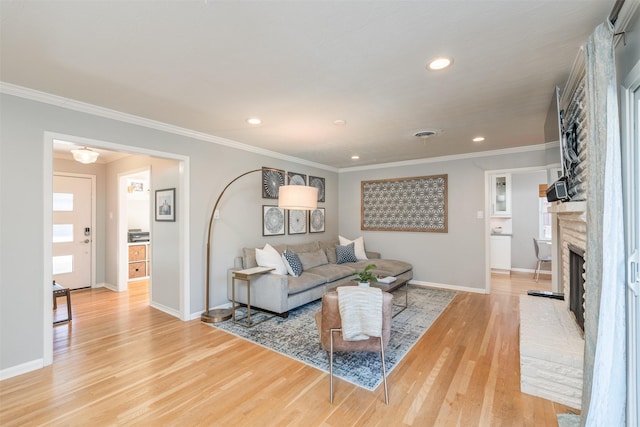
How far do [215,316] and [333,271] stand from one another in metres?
1.87

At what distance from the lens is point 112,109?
2.96 meters

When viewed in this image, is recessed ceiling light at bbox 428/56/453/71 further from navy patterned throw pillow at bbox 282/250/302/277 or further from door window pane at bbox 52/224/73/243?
door window pane at bbox 52/224/73/243

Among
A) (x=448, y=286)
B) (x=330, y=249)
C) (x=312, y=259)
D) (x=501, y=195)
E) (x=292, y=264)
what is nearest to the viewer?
(x=292, y=264)

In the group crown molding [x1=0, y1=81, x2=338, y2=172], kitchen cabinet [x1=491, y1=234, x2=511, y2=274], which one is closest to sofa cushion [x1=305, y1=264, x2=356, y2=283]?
crown molding [x1=0, y1=81, x2=338, y2=172]

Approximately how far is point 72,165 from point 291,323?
16.4ft

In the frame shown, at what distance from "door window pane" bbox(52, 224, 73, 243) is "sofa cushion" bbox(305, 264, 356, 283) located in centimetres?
439

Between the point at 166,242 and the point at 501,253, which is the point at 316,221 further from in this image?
the point at 501,253

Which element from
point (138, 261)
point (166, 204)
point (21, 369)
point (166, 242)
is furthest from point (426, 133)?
point (138, 261)

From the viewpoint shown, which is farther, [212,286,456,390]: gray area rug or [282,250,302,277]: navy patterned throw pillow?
[282,250,302,277]: navy patterned throw pillow

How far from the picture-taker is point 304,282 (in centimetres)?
399

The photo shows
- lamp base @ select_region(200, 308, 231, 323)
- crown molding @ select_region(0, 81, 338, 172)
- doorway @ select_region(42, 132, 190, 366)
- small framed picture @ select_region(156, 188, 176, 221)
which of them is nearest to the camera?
crown molding @ select_region(0, 81, 338, 172)

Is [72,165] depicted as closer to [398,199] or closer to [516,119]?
[398,199]

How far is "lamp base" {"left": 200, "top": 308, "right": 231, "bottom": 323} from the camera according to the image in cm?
365

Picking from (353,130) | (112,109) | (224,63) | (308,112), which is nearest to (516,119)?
(353,130)
